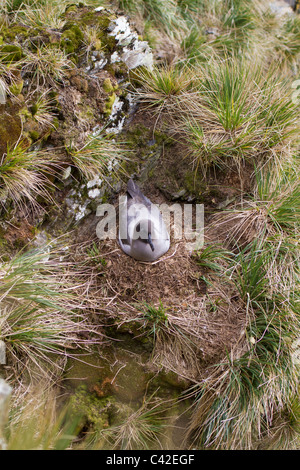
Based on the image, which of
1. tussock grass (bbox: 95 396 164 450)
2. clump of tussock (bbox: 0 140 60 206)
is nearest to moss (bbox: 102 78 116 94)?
clump of tussock (bbox: 0 140 60 206)

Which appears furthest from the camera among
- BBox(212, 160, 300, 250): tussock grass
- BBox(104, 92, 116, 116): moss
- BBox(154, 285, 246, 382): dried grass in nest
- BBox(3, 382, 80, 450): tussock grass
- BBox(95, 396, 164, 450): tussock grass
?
BBox(104, 92, 116, 116): moss

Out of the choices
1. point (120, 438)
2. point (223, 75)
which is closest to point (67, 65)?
point (223, 75)

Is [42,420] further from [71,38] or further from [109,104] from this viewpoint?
[71,38]

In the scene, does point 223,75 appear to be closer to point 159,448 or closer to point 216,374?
point 216,374

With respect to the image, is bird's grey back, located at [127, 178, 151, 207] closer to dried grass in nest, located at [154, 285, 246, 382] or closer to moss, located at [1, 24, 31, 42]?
dried grass in nest, located at [154, 285, 246, 382]

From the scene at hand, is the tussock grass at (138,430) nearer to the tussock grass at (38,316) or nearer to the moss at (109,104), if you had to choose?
the tussock grass at (38,316)

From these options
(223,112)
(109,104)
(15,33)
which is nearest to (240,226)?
(223,112)

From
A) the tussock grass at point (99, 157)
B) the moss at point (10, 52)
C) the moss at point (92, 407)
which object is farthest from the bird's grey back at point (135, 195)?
the moss at point (92, 407)
